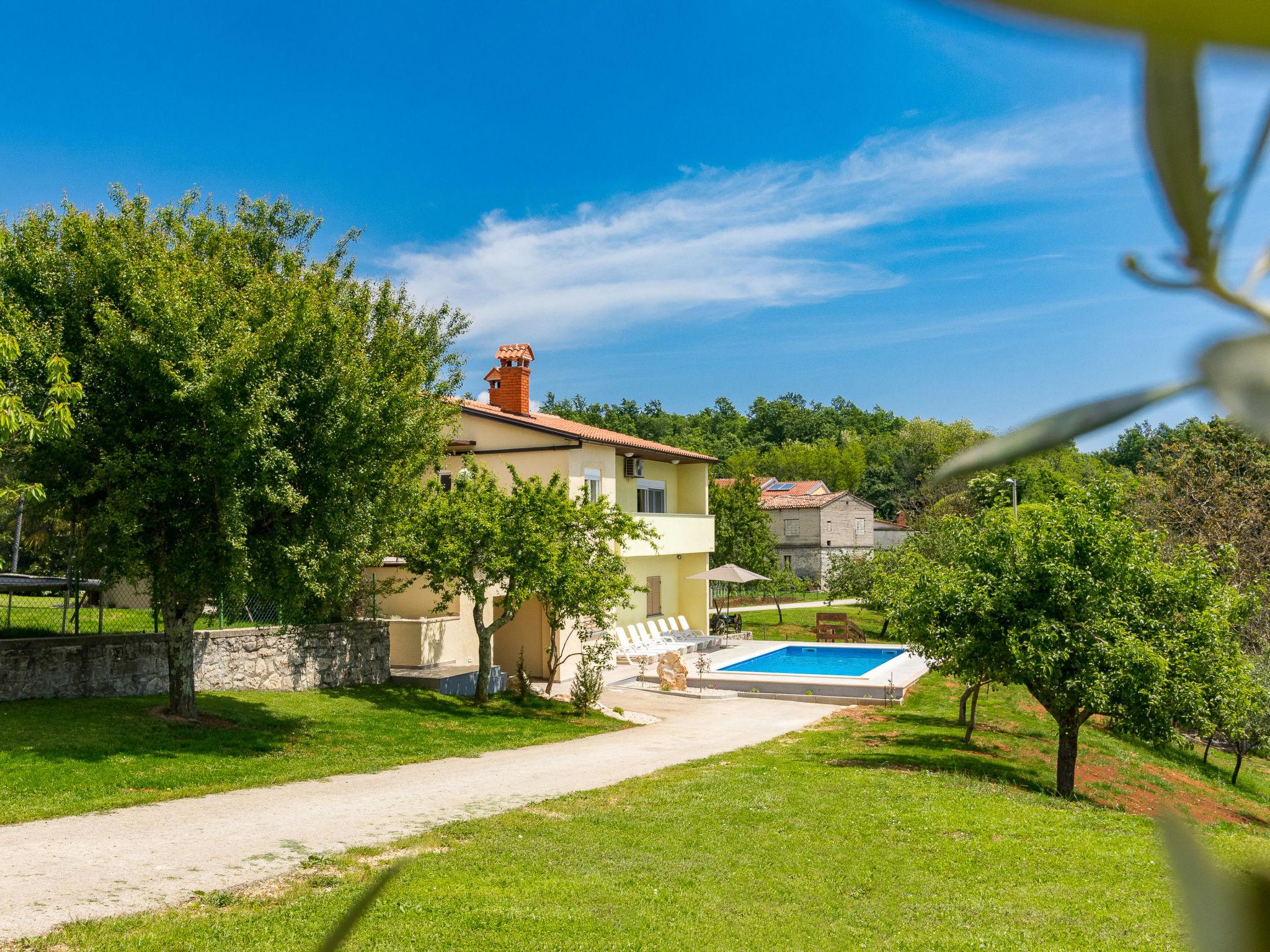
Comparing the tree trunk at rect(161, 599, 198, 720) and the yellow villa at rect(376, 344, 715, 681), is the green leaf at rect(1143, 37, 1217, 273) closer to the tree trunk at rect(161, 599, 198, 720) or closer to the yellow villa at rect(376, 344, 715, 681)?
the tree trunk at rect(161, 599, 198, 720)

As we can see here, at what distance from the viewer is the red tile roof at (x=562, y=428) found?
78.9ft

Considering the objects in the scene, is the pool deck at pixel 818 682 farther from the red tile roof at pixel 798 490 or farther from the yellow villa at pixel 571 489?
the red tile roof at pixel 798 490

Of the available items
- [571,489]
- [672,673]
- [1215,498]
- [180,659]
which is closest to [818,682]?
[672,673]

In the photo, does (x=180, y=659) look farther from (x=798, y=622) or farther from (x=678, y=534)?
(x=798, y=622)

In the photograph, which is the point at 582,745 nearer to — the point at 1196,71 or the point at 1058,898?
the point at 1058,898

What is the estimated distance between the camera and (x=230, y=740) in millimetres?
13078

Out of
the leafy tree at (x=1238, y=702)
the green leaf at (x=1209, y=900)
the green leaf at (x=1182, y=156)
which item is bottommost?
the leafy tree at (x=1238, y=702)

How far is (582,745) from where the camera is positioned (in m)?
15.6

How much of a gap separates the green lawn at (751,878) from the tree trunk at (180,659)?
20.2 ft

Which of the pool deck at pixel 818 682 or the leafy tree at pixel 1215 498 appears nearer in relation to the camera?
→ the pool deck at pixel 818 682

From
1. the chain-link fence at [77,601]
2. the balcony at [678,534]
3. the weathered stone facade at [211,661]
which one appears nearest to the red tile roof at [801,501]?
the balcony at [678,534]

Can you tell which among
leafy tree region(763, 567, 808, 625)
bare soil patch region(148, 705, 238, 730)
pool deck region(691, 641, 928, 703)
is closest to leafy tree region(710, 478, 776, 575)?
leafy tree region(763, 567, 808, 625)

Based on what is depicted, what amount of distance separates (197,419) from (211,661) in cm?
582

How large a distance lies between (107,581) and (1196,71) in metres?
15.0
